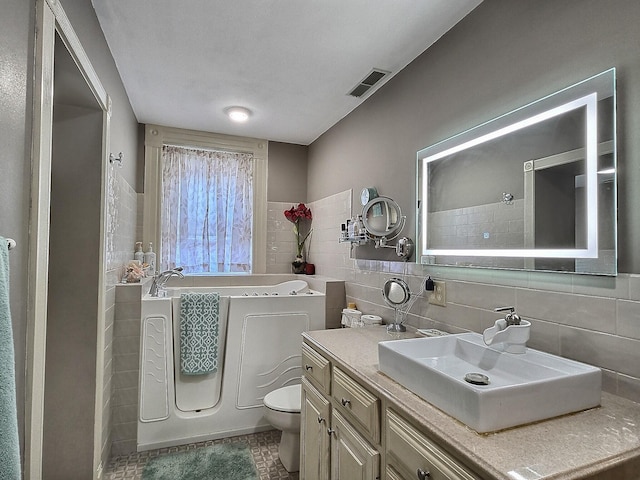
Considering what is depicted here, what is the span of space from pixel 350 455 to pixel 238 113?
2.62m

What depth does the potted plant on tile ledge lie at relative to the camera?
3658mm

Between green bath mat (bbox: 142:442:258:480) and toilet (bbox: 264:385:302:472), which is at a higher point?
toilet (bbox: 264:385:302:472)

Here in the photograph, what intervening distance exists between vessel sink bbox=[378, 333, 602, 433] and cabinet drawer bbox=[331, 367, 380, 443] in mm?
120

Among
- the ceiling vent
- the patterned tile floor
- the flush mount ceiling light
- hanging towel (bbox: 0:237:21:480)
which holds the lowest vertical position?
the patterned tile floor

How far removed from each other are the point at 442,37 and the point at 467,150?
2.23 feet

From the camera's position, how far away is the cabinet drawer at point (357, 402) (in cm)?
121

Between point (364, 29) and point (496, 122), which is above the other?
point (364, 29)

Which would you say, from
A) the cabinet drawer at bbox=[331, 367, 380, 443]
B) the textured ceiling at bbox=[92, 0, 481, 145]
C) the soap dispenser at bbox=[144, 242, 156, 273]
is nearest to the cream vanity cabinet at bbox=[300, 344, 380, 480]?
the cabinet drawer at bbox=[331, 367, 380, 443]

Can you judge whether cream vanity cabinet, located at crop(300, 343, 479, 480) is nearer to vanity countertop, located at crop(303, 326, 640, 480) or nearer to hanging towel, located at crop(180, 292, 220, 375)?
vanity countertop, located at crop(303, 326, 640, 480)

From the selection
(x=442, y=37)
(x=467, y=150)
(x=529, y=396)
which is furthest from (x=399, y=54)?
(x=529, y=396)

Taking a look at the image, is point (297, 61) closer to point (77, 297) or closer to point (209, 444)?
point (77, 297)

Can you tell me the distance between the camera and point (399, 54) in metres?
2.08

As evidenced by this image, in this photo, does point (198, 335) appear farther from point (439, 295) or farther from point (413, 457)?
point (413, 457)

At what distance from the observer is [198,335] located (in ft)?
8.21
